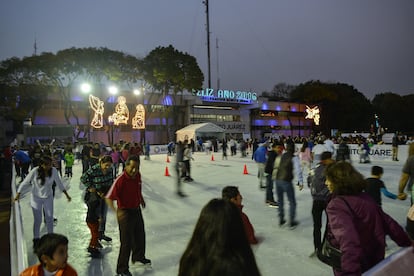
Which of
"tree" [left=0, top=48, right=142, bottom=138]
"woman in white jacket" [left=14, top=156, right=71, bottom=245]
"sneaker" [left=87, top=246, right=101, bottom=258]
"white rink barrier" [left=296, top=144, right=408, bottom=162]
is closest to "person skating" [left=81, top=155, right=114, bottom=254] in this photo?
"sneaker" [left=87, top=246, right=101, bottom=258]

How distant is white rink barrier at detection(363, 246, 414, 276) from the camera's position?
2.28 metres

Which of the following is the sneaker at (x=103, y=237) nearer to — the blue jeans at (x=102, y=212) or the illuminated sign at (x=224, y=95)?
the blue jeans at (x=102, y=212)

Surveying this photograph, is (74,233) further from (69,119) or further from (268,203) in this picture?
(69,119)

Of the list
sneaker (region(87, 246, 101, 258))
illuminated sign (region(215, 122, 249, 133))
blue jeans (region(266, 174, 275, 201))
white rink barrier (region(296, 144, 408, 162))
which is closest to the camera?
sneaker (region(87, 246, 101, 258))

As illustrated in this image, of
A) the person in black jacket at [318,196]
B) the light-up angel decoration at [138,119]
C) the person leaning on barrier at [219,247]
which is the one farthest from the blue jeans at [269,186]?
the light-up angel decoration at [138,119]

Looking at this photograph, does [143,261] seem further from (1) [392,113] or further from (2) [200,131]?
(1) [392,113]

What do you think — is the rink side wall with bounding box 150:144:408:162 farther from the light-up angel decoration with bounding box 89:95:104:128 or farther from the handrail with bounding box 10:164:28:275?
the light-up angel decoration with bounding box 89:95:104:128

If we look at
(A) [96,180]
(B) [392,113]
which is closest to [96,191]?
(A) [96,180]

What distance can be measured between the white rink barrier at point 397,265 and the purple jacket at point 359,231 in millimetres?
52

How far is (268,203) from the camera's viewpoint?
786 centimetres

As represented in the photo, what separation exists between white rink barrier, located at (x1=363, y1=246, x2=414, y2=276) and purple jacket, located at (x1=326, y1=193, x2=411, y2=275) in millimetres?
52

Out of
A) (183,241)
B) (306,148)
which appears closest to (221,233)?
(183,241)

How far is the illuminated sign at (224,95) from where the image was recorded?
158 feet

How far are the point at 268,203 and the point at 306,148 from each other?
4856 millimetres
